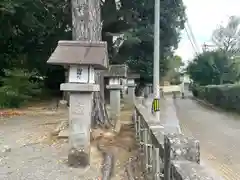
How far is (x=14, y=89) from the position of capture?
605 inches

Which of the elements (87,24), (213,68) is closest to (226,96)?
(213,68)

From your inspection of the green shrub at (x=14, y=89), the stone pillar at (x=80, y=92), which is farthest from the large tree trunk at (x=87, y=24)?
the green shrub at (x=14, y=89)

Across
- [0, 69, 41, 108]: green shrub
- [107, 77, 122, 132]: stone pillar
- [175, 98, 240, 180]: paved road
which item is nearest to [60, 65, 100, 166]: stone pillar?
[175, 98, 240, 180]: paved road

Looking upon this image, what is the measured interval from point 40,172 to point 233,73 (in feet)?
93.8

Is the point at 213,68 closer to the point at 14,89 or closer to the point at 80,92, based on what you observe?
the point at 14,89

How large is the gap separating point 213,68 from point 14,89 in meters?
22.9

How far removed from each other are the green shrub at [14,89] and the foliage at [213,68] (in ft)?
70.7

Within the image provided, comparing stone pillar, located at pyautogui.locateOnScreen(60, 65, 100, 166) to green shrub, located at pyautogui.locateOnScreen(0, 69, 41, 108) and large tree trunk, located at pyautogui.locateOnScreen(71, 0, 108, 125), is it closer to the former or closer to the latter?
large tree trunk, located at pyautogui.locateOnScreen(71, 0, 108, 125)

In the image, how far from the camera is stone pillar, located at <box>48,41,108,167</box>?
5750 mm

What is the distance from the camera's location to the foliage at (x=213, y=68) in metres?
31.5

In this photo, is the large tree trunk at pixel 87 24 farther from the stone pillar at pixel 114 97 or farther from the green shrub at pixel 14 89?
the green shrub at pixel 14 89

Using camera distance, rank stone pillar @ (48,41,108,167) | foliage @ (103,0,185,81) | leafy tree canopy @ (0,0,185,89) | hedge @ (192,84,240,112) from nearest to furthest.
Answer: stone pillar @ (48,41,108,167) → leafy tree canopy @ (0,0,185,89) → hedge @ (192,84,240,112) → foliage @ (103,0,185,81)

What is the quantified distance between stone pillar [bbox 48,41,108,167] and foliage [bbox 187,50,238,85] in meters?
27.4

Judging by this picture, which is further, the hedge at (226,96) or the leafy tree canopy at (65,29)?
the hedge at (226,96)
